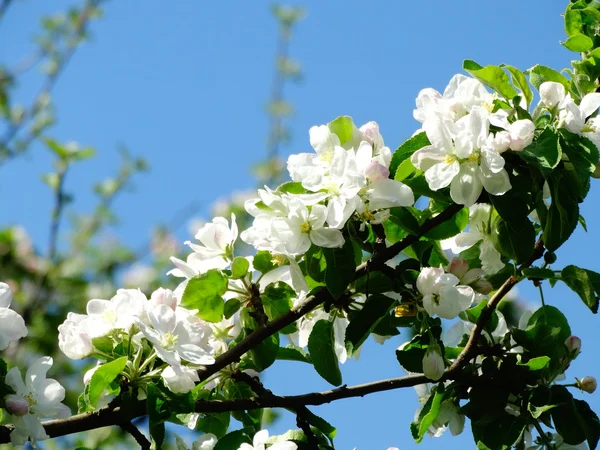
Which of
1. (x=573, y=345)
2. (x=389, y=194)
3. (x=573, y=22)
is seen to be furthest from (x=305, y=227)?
(x=573, y=22)

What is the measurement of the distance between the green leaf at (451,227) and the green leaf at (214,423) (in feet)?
1.75

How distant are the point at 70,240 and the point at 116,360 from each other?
3.93 m

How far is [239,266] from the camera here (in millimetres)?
1444

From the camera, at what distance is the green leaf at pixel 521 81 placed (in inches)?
58.3

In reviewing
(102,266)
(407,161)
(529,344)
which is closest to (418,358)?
(529,344)

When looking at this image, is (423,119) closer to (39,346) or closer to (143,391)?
(143,391)

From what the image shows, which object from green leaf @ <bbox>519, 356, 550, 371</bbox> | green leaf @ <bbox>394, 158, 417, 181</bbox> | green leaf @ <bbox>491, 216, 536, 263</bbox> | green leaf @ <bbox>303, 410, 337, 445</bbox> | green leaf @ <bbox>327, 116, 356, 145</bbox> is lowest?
green leaf @ <bbox>303, 410, 337, 445</bbox>

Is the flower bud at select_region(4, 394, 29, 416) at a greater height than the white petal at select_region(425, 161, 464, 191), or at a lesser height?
lesser

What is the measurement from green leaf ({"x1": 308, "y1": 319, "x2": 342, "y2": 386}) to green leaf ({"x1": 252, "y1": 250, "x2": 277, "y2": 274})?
0.14 m

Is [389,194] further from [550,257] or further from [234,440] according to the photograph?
[234,440]

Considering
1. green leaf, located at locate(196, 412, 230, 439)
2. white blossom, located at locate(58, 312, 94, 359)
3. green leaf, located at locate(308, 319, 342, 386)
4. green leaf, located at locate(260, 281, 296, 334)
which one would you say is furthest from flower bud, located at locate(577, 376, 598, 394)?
white blossom, located at locate(58, 312, 94, 359)

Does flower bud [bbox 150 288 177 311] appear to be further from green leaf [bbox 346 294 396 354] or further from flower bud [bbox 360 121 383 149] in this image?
flower bud [bbox 360 121 383 149]

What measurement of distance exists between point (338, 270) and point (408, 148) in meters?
0.27

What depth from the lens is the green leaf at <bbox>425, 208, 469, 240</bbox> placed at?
1474mm
